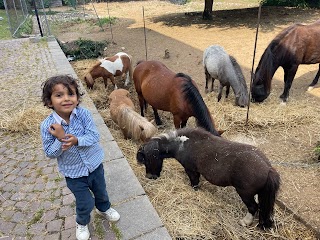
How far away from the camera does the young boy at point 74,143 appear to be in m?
2.15

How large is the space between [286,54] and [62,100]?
5.26 metres

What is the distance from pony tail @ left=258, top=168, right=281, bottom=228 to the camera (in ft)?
9.06

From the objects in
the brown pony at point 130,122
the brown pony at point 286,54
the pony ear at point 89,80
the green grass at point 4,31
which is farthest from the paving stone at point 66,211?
the green grass at point 4,31

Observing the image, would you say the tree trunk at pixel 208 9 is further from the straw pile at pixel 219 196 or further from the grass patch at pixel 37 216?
the grass patch at pixel 37 216

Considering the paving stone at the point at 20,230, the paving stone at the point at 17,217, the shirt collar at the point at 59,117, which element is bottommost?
the paving stone at the point at 20,230

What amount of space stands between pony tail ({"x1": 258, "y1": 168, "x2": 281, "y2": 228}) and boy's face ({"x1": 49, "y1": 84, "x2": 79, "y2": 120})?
1.97 m

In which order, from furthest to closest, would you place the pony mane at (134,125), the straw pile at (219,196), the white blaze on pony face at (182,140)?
1. the pony mane at (134,125)
2. the white blaze on pony face at (182,140)
3. the straw pile at (219,196)

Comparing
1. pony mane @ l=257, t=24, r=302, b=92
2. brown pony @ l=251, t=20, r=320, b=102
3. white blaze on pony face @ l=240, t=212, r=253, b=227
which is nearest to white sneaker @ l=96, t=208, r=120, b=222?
white blaze on pony face @ l=240, t=212, r=253, b=227

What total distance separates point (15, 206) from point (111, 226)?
3.80 feet

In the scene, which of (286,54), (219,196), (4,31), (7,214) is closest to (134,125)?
(219,196)

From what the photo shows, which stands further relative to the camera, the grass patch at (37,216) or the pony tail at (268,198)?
the grass patch at (37,216)

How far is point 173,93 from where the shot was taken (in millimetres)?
4676

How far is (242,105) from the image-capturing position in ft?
19.2

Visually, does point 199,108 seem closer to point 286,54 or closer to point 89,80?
point 286,54
